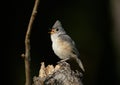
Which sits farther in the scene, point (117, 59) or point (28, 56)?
point (117, 59)

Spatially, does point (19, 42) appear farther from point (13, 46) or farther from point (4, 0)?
point (4, 0)

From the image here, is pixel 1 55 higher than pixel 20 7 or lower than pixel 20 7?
lower

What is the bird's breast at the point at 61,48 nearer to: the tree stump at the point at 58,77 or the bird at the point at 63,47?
the bird at the point at 63,47

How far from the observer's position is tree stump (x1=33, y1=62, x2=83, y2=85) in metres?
4.68

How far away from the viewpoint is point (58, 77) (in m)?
4.87

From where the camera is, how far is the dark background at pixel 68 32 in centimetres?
929

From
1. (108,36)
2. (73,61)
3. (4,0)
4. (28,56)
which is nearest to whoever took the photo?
(28,56)

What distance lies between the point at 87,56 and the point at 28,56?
7.09 meters

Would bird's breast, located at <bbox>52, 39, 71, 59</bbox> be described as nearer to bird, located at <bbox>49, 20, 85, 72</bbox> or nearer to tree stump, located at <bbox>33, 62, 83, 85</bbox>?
bird, located at <bbox>49, 20, 85, 72</bbox>

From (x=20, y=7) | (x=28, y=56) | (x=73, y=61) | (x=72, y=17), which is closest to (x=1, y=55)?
(x=20, y=7)

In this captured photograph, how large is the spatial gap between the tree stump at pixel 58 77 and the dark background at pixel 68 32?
3.93m

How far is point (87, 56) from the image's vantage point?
418 inches

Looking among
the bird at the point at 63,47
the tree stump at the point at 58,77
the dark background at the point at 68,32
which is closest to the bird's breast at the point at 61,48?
the bird at the point at 63,47

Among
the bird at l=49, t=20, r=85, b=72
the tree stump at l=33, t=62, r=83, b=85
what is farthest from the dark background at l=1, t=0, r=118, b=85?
the tree stump at l=33, t=62, r=83, b=85
